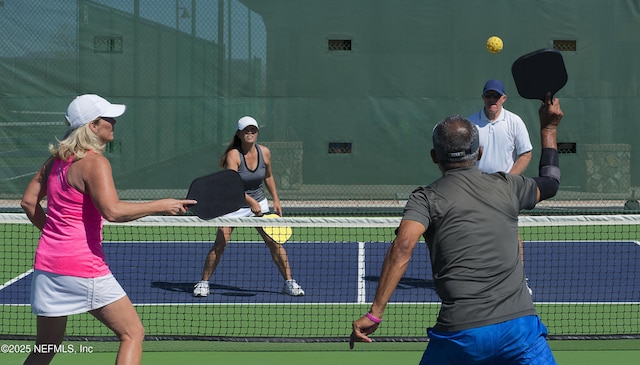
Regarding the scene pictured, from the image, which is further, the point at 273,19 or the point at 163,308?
the point at 273,19

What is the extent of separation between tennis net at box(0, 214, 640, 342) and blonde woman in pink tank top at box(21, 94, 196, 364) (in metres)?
2.10

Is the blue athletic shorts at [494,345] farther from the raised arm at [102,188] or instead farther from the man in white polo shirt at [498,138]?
the man in white polo shirt at [498,138]

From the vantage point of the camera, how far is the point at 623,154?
47.8 ft

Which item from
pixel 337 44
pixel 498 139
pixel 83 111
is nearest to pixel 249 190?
pixel 498 139

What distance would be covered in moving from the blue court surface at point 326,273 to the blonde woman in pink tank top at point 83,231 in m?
3.55

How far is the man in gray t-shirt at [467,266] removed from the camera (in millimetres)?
3811

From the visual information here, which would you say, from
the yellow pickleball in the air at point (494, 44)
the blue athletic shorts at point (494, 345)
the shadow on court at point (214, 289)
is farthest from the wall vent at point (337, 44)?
the blue athletic shorts at point (494, 345)

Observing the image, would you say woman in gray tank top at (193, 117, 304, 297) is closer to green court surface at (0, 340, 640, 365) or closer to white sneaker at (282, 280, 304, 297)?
white sneaker at (282, 280, 304, 297)

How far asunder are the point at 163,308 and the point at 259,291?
100 centimetres

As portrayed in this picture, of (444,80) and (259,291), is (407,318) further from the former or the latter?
(444,80)

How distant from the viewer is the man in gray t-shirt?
381 cm

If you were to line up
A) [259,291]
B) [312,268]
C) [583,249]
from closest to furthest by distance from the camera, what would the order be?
[259,291] < [312,268] < [583,249]

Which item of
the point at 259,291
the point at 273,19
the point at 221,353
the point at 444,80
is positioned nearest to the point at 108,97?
the point at 273,19

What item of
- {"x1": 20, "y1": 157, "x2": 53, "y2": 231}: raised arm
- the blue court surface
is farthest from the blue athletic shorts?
the blue court surface
